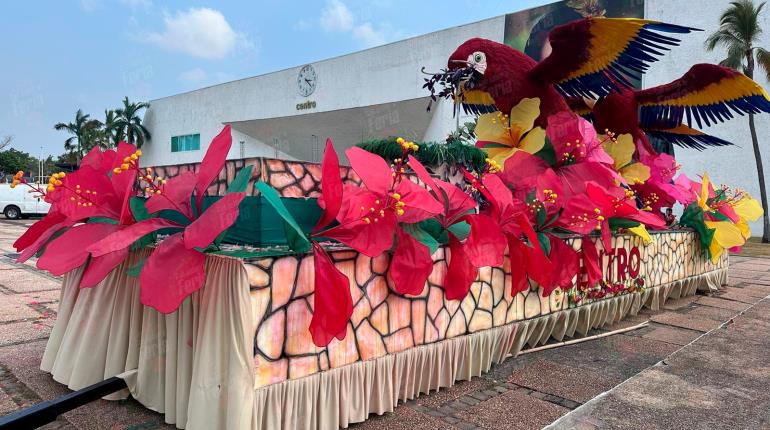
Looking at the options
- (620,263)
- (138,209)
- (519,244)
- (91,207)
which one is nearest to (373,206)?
(138,209)

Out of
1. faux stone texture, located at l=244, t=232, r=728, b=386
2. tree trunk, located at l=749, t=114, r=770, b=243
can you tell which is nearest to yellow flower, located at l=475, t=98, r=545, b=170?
faux stone texture, located at l=244, t=232, r=728, b=386

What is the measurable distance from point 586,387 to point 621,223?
1987mm

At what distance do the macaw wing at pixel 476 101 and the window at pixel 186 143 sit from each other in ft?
103

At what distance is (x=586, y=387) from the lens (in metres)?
3.33

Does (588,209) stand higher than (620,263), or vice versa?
(588,209)

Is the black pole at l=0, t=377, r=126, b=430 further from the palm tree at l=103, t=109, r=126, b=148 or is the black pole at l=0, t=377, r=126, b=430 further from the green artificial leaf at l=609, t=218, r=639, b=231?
the palm tree at l=103, t=109, r=126, b=148

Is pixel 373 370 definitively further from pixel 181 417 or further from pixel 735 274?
pixel 735 274

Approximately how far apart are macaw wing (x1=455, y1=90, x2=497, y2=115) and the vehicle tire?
2218cm

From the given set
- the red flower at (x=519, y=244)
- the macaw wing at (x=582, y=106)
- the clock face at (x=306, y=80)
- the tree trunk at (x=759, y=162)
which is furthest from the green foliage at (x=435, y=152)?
the clock face at (x=306, y=80)

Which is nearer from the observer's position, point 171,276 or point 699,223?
point 171,276

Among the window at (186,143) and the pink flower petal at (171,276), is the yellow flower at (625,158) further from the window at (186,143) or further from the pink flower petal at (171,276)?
the window at (186,143)

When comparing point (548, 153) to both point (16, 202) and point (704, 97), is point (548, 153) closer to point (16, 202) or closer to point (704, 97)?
point (704, 97)

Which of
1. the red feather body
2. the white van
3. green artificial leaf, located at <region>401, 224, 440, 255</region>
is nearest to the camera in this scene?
green artificial leaf, located at <region>401, 224, 440, 255</region>

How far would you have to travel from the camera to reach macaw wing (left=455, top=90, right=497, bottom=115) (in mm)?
5238
